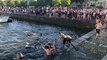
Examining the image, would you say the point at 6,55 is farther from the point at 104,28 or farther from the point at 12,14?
the point at 12,14

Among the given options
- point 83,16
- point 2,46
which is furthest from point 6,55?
point 83,16

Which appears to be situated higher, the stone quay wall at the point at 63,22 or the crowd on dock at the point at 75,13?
the crowd on dock at the point at 75,13

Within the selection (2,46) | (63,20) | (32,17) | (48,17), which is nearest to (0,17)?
(32,17)

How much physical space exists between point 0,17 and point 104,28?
27377mm

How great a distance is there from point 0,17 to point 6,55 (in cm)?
3152

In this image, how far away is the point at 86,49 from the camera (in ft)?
84.6

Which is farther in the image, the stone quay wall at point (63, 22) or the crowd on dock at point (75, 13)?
the stone quay wall at point (63, 22)

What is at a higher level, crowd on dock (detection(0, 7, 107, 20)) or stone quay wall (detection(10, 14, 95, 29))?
crowd on dock (detection(0, 7, 107, 20))

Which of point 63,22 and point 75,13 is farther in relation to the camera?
point 63,22

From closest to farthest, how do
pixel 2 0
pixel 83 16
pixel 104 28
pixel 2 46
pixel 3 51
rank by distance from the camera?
pixel 3 51, pixel 2 46, pixel 104 28, pixel 83 16, pixel 2 0

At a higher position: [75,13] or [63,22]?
[75,13]

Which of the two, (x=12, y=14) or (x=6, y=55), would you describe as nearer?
(x=6, y=55)

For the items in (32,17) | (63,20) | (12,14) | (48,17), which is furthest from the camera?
(12,14)

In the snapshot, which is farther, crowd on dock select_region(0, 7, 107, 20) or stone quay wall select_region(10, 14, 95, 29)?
stone quay wall select_region(10, 14, 95, 29)
